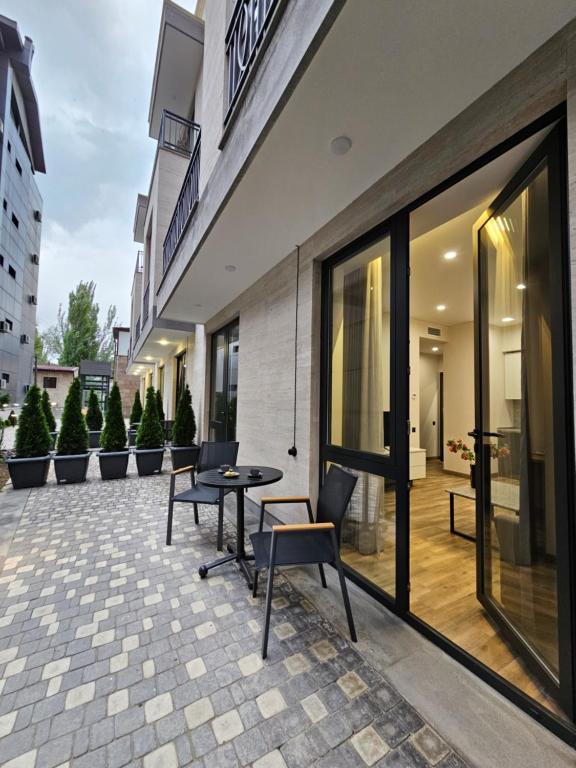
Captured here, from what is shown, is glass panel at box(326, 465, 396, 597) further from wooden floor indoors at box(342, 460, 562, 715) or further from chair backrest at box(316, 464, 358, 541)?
chair backrest at box(316, 464, 358, 541)

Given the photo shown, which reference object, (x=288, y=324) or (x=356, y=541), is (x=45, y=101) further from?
(x=356, y=541)

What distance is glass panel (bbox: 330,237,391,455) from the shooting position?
7.69 feet

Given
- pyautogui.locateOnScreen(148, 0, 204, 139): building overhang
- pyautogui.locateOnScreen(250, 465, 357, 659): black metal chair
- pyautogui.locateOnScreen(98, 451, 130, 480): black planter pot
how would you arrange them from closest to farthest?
pyautogui.locateOnScreen(250, 465, 357, 659): black metal chair, pyautogui.locateOnScreen(98, 451, 130, 480): black planter pot, pyautogui.locateOnScreen(148, 0, 204, 139): building overhang

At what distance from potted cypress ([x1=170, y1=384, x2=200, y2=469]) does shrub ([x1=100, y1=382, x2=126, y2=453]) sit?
3.32 feet

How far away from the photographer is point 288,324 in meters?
3.51

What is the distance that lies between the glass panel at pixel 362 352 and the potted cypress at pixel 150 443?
168 inches

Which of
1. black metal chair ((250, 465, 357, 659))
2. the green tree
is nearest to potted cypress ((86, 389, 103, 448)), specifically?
black metal chair ((250, 465, 357, 659))

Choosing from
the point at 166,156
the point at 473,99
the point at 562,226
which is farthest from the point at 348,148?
the point at 166,156

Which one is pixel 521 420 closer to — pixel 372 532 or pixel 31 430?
pixel 372 532

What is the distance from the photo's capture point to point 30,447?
4836 mm

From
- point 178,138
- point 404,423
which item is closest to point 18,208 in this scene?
point 178,138

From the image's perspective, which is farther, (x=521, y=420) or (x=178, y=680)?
(x=521, y=420)

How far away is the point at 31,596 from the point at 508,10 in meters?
4.06

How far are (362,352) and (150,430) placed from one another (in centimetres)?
486
